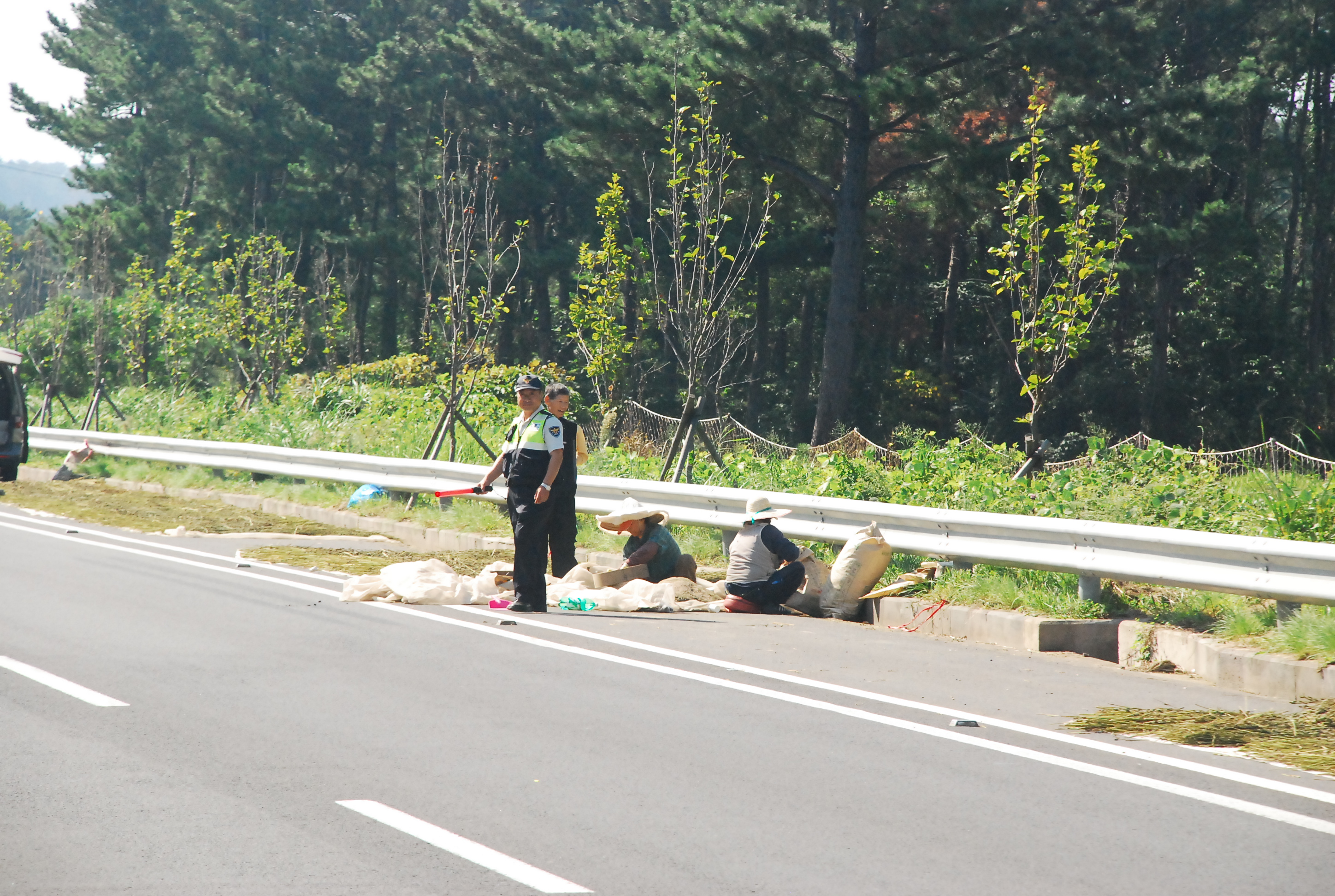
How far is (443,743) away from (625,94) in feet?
90.3

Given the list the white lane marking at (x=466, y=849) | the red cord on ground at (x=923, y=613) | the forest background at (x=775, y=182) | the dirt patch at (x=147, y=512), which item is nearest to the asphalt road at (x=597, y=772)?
the white lane marking at (x=466, y=849)

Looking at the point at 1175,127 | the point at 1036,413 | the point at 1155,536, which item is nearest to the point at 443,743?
the point at 1155,536

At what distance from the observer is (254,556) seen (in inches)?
522

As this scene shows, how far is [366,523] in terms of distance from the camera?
16.1 metres

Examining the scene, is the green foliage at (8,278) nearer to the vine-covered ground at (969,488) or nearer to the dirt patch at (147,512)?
the vine-covered ground at (969,488)

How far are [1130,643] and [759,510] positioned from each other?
3.15 metres

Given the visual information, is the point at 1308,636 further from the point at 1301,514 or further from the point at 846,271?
the point at 846,271

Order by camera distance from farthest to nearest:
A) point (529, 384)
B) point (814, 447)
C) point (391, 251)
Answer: point (391, 251), point (814, 447), point (529, 384)

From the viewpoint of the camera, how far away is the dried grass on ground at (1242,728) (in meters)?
6.33

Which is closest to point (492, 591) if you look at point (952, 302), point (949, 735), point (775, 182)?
point (949, 735)

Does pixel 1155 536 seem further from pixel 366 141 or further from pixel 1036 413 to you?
pixel 366 141

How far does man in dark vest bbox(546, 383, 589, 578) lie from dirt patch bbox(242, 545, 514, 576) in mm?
1047

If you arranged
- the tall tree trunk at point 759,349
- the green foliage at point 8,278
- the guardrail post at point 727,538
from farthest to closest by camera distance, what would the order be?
the tall tree trunk at point 759,349, the green foliage at point 8,278, the guardrail post at point 727,538

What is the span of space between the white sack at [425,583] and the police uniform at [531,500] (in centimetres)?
50
